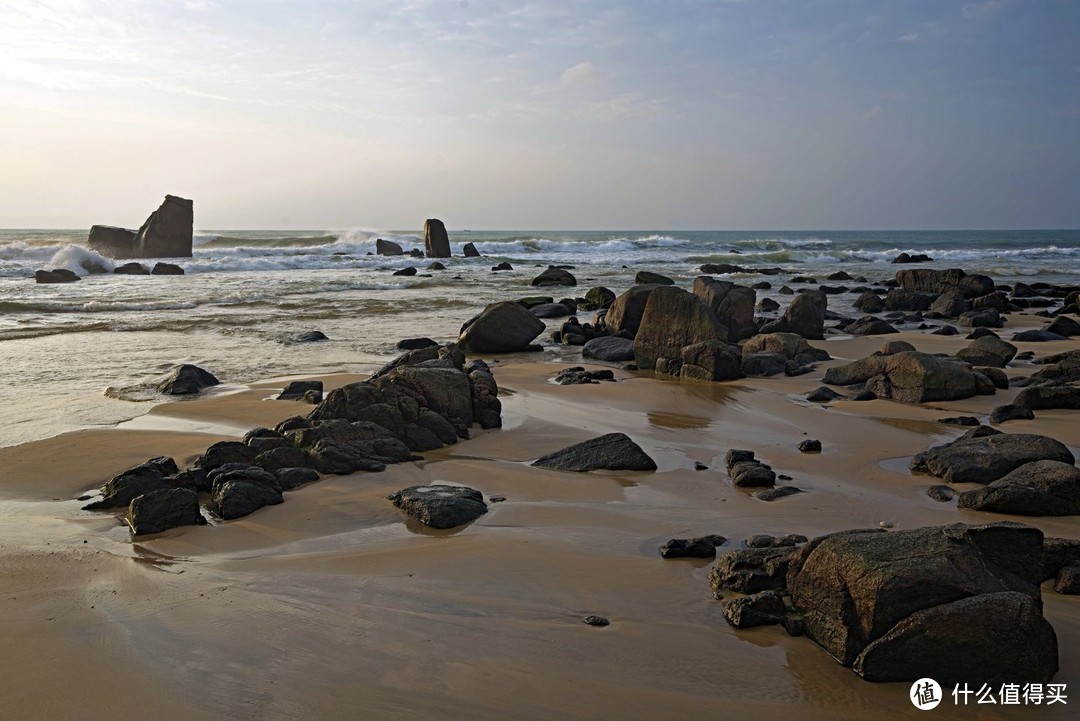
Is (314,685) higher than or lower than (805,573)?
lower

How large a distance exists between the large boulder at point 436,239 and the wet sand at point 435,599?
45.9 m

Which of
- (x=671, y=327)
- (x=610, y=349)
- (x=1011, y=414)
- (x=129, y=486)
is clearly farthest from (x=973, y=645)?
(x=610, y=349)

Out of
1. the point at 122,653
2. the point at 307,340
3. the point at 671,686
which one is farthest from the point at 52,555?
the point at 307,340

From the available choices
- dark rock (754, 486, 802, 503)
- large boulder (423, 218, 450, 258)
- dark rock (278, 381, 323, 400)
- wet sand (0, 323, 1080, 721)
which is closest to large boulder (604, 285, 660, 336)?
dark rock (278, 381, 323, 400)

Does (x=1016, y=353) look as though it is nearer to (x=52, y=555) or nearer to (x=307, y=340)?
(x=307, y=340)

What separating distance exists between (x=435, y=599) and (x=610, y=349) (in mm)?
9124

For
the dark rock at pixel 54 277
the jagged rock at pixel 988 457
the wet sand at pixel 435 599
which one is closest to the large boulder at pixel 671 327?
the wet sand at pixel 435 599

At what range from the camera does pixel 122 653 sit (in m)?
3.31

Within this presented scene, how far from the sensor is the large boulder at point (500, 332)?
1314 centimetres

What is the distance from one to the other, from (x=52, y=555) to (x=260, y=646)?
5.68 ft

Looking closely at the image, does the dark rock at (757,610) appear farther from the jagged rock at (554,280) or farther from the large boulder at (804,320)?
the jagged rock at (554,280)

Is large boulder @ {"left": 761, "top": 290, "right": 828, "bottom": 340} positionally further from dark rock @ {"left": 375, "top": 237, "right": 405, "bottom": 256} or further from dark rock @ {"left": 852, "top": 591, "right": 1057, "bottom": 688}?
dark rock @ {"left": 375, "top": 237, "right": 405, "bottom": 256}

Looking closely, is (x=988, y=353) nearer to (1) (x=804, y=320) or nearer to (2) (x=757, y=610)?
(1) (x=804, y=320)

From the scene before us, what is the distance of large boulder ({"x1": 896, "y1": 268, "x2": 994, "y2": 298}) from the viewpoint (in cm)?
2328
